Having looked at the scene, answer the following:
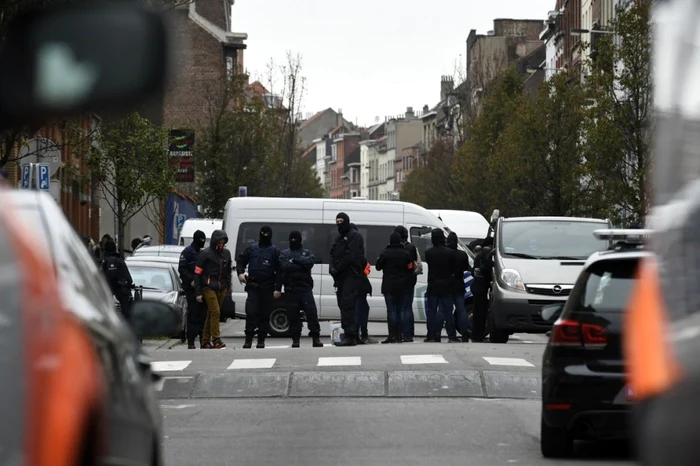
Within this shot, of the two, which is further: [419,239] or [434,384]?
[419,239]

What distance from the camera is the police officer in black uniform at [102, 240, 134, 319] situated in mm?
25469

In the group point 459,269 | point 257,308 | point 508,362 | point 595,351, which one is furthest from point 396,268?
point 595,351

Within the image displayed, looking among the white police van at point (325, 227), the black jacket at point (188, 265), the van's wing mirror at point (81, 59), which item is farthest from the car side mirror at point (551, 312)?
the white police van at point (325, 227)

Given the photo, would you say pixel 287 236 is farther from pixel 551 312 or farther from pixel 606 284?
pixel 606 284

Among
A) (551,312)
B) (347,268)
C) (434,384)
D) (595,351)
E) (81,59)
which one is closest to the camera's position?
(81,59)

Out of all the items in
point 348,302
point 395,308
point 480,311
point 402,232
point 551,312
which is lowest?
point 480,311

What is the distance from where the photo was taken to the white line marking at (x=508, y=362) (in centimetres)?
1859

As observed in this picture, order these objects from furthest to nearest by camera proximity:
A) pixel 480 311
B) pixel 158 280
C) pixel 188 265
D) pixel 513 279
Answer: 1. pixel 158 280
2. pixel 480 311
3. pixel 188 265
4. pixel 513 279

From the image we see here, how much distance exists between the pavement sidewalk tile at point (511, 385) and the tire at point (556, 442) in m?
5.08

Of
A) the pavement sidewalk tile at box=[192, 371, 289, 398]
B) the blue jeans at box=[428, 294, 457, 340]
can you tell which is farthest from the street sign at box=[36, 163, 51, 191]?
the pavement sidewalk tile at box=[192, 371, 289, 398]

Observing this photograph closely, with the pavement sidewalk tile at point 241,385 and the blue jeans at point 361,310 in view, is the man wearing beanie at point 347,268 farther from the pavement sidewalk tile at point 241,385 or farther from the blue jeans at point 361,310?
the pavement sidewalk tile at point 241,385

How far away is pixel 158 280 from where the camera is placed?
102 feet

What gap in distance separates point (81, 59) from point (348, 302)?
16.3 metres

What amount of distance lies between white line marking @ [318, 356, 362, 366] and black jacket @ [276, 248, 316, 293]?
19.0 feet
